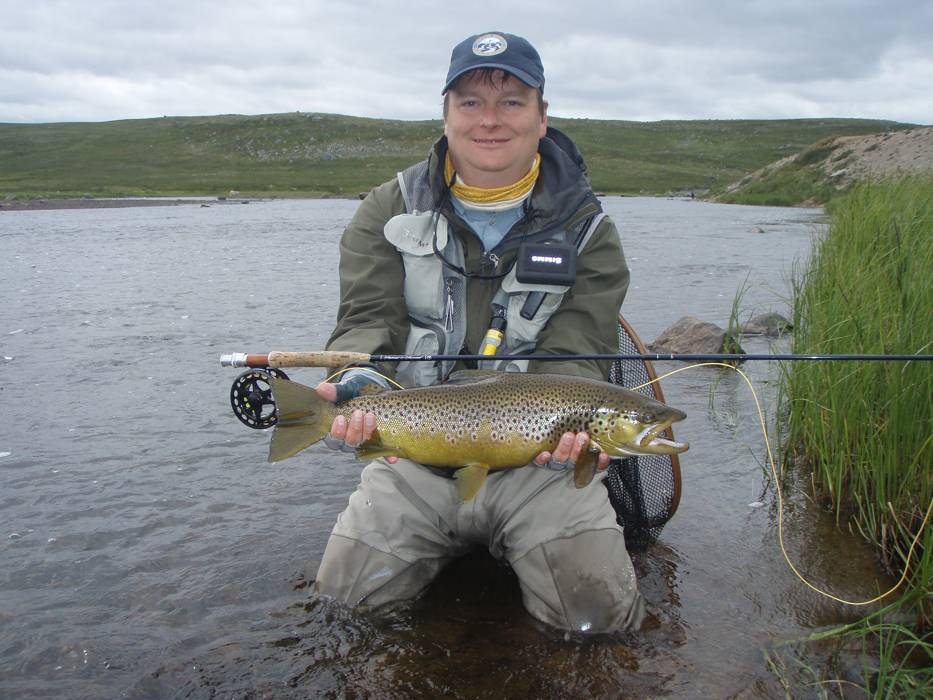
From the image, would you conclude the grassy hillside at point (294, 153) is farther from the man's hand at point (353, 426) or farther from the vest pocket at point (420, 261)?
the man's hand at point (353, 426)

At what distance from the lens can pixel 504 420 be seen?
3.34 m

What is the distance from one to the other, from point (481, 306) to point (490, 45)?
4.11 ft

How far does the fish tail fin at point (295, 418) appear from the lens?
326 cm

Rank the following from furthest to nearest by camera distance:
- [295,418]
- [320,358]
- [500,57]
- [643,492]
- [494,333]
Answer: [643,492] → [494,333] → [500,57] → [320,358] → [295,418]

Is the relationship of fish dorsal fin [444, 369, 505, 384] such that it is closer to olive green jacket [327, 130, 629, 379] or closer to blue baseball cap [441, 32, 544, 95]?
olive green jacket [327, 130, 629, 379]

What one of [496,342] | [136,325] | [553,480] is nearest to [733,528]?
[553,480]

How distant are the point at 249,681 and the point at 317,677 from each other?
275 millimetres

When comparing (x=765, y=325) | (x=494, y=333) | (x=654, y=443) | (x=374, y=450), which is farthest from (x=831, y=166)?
(x=374, y=450)

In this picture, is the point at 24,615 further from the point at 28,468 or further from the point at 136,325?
the point at 136,325

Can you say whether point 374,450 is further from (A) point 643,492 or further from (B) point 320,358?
(A) point 643,492

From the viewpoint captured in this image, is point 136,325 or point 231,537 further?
point 136,325

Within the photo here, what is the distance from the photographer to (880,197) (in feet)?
23.6

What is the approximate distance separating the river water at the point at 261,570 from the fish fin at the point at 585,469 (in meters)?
0.68

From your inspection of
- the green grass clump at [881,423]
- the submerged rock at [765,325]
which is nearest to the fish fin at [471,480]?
the green grass clump at [881,423]
